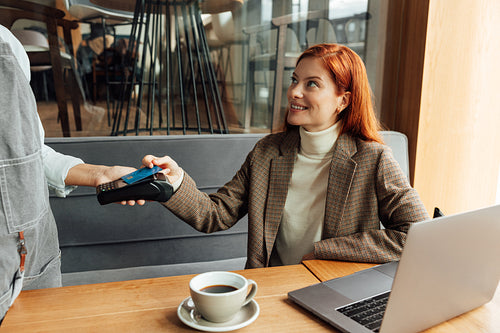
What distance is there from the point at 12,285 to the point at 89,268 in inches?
42.8

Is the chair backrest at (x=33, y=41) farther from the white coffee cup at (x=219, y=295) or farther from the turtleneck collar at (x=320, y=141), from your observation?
the white coffee cup at (x=219, y=295)

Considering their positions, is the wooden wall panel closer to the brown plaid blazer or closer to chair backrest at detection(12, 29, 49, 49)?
the brown plaid blazer

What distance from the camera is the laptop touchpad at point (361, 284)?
73cm

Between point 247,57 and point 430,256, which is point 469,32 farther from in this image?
point 430,256

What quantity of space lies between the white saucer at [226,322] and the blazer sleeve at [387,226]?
0.30 meters

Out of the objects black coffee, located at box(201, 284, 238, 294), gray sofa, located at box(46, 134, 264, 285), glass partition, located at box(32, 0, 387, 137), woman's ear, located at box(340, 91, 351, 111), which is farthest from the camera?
glass partition, located at box(32, 0, 387, 137)

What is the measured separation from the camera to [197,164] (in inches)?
69.7

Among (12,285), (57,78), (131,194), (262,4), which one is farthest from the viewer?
(262,4)

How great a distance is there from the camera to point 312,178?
3.90ft

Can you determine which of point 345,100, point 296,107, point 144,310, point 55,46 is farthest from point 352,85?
point 55,46

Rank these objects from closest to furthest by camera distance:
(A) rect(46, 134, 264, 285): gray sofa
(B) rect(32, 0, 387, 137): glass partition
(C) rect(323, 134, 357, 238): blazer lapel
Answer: (C) rect(323, 134, 357, 238): blazer lapel
(A) rect(46, 134, 264, 285): gray sofa
(B) rect(32, 0, 387, 137): glass partition

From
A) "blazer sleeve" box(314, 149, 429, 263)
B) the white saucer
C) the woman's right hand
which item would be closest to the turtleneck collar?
"blazer sleeve" box(314, 149, 429, 263)

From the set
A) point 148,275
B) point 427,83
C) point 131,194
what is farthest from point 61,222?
point 427,83

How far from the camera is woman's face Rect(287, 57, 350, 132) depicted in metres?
1.17
